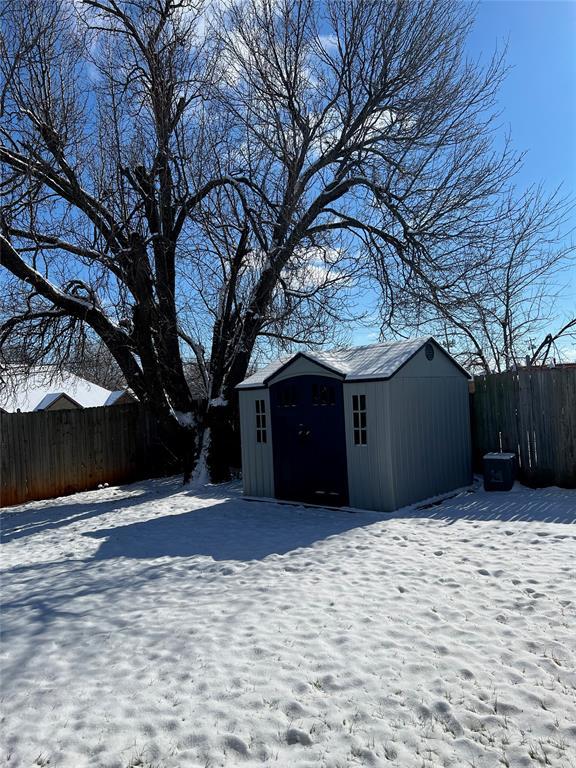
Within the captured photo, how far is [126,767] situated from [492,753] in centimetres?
173

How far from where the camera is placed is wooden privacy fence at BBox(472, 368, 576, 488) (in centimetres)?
872

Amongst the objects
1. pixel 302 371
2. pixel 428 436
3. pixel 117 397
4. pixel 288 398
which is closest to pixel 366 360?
pixel 302 371

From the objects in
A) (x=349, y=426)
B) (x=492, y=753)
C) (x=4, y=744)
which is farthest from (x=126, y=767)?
(x=349, y=426)

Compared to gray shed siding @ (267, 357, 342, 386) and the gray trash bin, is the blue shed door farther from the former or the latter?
the gray trash bin

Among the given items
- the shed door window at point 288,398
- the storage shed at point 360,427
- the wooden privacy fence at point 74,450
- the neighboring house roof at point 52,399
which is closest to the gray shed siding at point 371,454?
the storage shed at point 360,427

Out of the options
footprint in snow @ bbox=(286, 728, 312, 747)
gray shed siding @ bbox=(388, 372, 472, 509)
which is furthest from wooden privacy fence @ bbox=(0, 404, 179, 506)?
footprint in snow @ bbox=(286, 728, 312, 747)

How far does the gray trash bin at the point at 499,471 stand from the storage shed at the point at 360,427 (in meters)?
0.48

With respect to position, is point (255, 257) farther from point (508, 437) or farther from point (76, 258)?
point (508, 437)

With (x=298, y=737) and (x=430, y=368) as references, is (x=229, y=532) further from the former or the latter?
(x=298, y=737)

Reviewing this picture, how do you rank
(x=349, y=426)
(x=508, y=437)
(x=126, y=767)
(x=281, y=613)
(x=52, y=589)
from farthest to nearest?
(x=508, y=437), (x=349, y=426), (x=52, y=589), (x=281, y=613), (x=126, y=767)

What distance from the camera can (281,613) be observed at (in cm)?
426

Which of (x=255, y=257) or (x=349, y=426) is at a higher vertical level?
(x=255, y=257)

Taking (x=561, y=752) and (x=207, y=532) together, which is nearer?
(x=561, y=752)

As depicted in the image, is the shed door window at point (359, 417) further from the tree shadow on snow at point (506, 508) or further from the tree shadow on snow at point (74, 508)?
the tree shadow on snow at point (74, 508)
